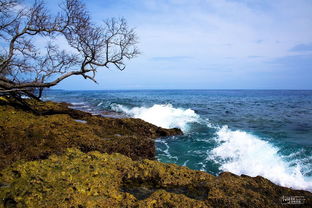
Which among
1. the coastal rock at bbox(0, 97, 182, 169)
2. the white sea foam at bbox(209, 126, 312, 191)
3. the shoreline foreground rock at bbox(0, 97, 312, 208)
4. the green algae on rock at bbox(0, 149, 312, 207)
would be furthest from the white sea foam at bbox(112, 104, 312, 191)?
the green algae on rock at bbox(0, 149, 312, 207)

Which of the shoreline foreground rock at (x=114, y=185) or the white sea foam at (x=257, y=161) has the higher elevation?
the shoreline foreground rock at (x=114, y=185)

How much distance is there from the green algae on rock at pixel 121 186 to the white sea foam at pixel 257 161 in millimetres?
3079

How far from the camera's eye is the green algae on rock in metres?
2.67

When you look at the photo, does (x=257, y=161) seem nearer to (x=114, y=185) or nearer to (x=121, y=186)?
(x=121, y=186)

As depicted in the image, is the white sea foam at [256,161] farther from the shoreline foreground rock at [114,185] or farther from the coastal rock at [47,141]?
the shoreline foreground rock at [114,185]

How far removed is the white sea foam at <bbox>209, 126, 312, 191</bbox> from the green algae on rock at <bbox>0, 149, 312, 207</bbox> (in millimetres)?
3079

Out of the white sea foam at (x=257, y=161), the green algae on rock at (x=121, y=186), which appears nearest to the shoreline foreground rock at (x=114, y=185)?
the green algae on rock at (x=121, y=186)

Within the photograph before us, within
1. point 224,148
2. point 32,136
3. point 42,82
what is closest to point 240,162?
point 224,148

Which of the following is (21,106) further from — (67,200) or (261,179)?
(261,179)

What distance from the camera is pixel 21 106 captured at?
9.29m

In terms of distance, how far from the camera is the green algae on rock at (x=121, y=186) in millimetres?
2672

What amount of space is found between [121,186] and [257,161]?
5969mm

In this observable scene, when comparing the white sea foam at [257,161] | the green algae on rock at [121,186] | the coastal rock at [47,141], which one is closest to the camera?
the green algae on rock at [121,186]

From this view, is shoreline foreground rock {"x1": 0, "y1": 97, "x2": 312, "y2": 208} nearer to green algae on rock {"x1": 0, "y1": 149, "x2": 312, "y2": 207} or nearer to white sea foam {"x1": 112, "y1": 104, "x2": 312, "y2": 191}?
green algae on rock {"x1": 0, "y1": 149, "x2": 312, "y2": 207}
